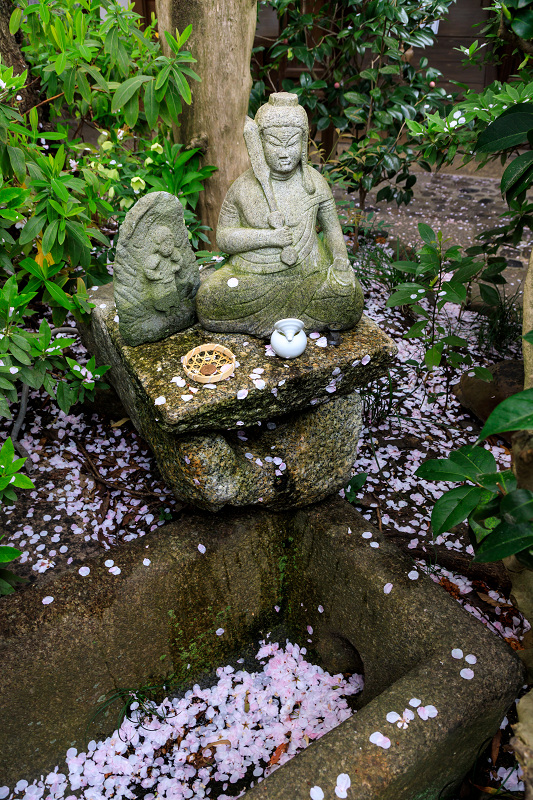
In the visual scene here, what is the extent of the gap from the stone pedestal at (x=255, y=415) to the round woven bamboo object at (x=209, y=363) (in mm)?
25

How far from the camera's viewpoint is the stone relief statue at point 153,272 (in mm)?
1952

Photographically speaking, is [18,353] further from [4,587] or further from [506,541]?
[506,541]

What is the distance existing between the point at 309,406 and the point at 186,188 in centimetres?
184

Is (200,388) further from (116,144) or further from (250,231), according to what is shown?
(116,144)

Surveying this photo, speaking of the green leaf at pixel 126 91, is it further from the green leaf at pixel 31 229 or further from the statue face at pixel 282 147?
the statue face at pixel 282 147

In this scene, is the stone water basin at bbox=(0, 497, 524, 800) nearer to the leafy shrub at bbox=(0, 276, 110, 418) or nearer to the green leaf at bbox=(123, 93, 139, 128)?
the leafy shrub at bbox=(0, 276, 110, 418)

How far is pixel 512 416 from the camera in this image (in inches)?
41.5

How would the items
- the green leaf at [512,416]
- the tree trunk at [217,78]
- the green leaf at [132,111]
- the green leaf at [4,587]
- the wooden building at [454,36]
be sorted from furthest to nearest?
the wooden building at [454,36]
the tree trunk at [217,78]
the green leaf at [132,111]
the green leaf at [4,587]
the green leaf at [512,416]

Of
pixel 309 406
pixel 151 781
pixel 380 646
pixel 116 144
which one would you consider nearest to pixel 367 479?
pixel 309 406

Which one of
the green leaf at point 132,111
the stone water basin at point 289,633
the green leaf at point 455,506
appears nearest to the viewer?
the green leaf at point 455,506

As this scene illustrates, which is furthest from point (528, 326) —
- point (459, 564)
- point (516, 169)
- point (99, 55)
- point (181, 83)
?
point (99, 55)

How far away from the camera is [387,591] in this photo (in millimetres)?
1943

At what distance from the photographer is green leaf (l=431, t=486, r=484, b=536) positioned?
4.82 ft

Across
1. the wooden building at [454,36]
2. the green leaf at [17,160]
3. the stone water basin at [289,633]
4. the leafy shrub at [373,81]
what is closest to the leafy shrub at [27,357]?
the green leaf at [17,160]
